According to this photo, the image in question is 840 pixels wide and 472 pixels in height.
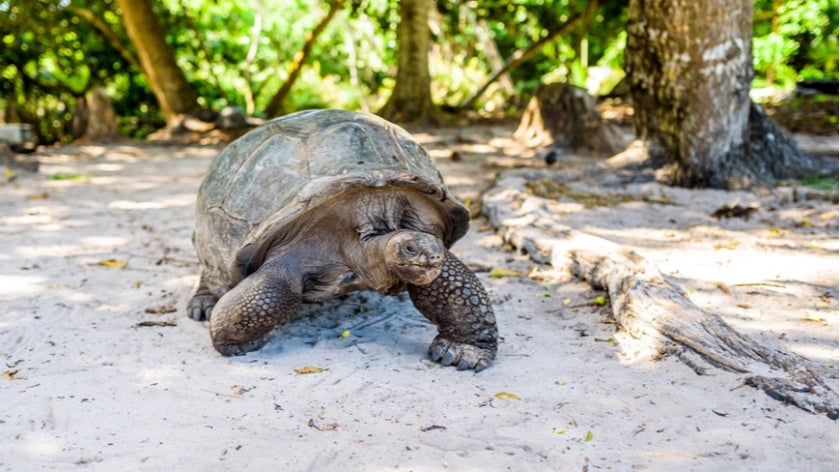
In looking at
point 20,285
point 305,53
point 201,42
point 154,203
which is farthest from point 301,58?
point 20,285

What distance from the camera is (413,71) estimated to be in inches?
418

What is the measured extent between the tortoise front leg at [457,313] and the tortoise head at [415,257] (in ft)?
0.65

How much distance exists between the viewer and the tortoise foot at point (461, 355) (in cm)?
281

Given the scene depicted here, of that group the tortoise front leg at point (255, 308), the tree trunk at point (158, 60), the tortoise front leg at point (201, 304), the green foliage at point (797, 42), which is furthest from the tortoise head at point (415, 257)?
the green foliage at point (797, 42)

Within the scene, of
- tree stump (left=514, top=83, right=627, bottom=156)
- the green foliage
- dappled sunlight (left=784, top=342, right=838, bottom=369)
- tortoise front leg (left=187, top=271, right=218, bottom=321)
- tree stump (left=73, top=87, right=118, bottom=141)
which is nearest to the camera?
dappled sunlight (left=784, top=342, right=838, bottom=369)

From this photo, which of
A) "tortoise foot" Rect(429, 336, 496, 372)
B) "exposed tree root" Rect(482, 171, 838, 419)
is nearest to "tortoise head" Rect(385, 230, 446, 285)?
"tortoise foot" Rect(429, 336, 496, 372)

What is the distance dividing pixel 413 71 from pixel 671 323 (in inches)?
326

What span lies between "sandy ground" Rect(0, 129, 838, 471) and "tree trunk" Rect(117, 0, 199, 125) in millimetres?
6391

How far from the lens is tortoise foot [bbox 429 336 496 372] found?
9.21 feet

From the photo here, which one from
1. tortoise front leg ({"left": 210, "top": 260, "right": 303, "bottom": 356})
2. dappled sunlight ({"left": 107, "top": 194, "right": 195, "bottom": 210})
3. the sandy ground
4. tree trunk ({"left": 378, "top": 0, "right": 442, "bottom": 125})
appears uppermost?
tree trunk ({"left": 378, "top": 0, "right": 442, "bottom": 125})

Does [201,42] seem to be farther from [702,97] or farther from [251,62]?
[702,97]

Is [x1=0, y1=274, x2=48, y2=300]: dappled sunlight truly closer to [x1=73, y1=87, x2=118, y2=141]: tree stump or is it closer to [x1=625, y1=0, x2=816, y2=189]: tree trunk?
[x1=625, y1=0, x2=816, y2=189]: tree trunk

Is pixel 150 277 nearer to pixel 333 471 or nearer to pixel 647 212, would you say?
pixel 333 471

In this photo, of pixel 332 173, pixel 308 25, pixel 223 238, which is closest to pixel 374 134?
pixel 332 173
